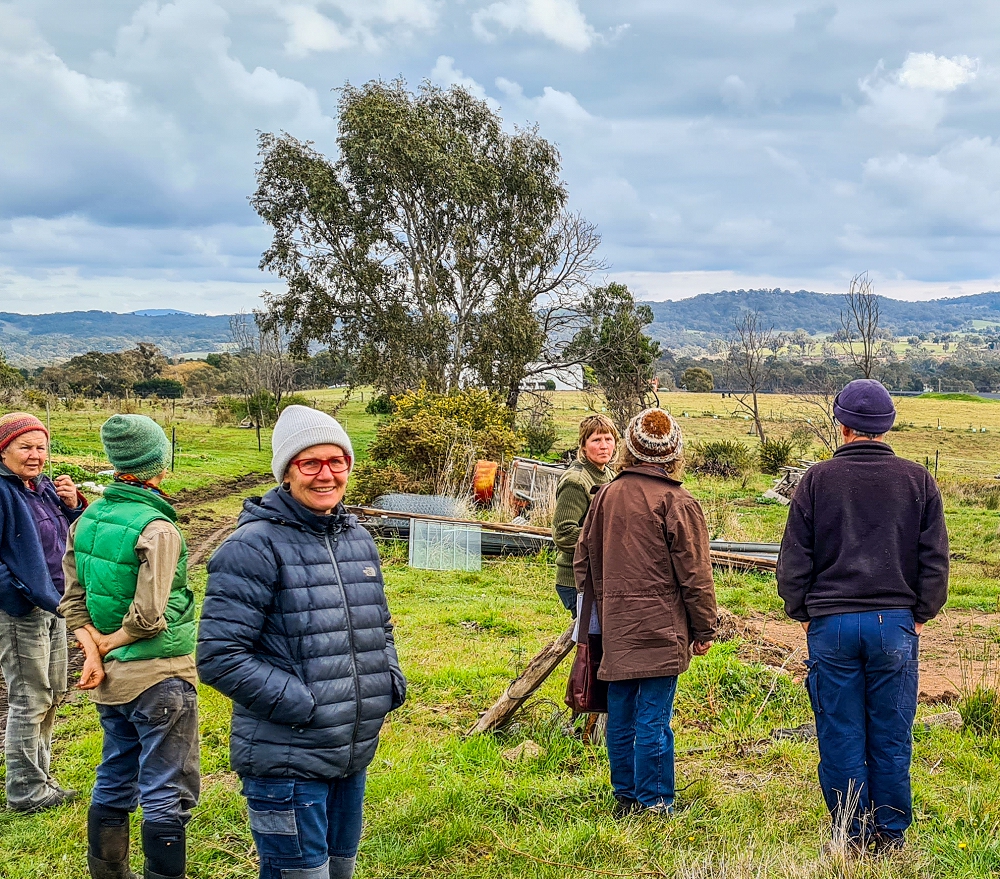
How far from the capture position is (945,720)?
5.13 meters

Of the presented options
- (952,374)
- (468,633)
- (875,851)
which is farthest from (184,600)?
(952,374)

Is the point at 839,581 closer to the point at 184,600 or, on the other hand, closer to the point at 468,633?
the point at 184,600

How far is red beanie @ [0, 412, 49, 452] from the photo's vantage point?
3.88 m

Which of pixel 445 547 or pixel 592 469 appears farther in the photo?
pixel 445 547

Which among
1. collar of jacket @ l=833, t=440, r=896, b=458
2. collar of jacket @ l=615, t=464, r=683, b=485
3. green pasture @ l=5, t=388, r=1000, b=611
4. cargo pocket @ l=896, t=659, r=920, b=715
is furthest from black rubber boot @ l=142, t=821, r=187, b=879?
green pasture @ l=5, t=388, r=1000, b=611

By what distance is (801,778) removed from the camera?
422cm

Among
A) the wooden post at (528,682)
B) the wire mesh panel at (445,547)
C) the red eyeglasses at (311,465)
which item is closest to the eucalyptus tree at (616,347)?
the wire mesh panel at (445,547)

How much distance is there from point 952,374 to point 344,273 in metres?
106

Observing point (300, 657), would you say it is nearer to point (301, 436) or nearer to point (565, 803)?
point (301, 436)

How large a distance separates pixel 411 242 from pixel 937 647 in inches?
773

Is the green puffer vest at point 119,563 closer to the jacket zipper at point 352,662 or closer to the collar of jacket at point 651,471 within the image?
the jacket zipper at point 352,662

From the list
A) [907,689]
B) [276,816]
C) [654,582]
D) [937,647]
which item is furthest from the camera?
[937,647]

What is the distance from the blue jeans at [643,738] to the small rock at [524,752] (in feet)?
2.67

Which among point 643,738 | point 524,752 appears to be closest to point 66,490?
point 524,752
